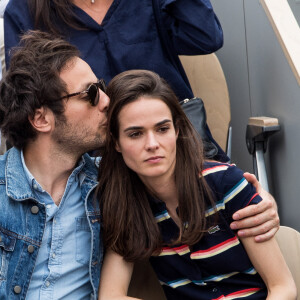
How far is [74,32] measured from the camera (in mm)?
2742

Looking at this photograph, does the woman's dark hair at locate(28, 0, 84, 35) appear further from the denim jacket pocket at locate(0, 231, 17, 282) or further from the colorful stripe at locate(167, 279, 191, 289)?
the colorful stripe at locate(167, 279, 191, 289)

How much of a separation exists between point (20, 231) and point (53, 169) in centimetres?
27


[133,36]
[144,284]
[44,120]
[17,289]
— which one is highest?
[133,36]

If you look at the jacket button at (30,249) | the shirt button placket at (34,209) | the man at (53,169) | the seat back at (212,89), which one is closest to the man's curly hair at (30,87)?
the man at (53,169)

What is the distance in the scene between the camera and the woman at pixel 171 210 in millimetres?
2070

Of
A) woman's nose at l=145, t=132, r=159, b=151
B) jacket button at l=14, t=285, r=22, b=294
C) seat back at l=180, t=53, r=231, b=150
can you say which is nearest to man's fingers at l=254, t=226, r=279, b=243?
woman's nose at l=145, t=132, r=159, b=151

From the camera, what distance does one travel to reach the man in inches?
82.5

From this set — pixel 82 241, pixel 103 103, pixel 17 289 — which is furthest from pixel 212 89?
pixel 17 289

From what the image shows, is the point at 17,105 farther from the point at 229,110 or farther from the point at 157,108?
the point at 229,110

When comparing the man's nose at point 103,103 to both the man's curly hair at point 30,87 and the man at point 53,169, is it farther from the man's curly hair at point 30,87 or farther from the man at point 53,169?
the man's curly hair at point 30,87

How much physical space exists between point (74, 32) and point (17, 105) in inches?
25.2

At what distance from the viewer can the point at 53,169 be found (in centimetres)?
223

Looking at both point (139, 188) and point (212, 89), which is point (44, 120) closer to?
point (139, 188)

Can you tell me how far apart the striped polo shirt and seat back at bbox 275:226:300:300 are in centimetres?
16
